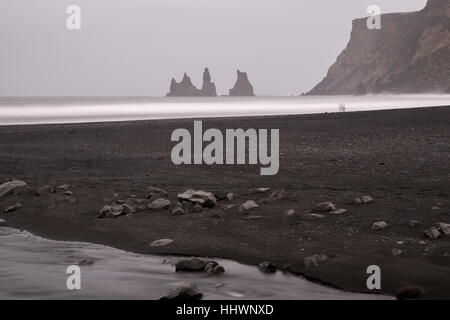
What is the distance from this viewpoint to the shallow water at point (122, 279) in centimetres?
695

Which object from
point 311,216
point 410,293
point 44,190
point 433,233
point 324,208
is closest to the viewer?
point 410,293

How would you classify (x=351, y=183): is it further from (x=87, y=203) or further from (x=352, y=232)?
(x=87, y=203)

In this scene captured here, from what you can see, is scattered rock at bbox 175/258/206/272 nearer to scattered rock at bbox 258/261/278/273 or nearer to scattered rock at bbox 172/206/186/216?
scattered rock at bbox 258/261/278/273

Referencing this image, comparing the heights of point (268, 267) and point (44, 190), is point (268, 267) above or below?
below

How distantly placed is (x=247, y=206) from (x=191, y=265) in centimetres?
343

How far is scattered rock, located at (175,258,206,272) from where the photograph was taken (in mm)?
8023

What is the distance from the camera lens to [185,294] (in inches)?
261

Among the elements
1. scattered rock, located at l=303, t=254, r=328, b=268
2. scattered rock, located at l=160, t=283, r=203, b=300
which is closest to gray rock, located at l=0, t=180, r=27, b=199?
scattered rock, located at l=160, t=283, r=203, b=300

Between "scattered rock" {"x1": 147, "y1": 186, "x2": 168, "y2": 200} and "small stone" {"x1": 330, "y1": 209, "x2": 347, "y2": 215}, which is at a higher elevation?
"small stone" {"x1": 330, "y1": 209, "x2": 347, "y2": 215}

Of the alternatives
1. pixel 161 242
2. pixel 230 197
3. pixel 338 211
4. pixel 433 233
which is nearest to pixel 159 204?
pixel 230 197

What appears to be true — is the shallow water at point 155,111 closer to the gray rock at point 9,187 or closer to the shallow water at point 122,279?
the gray rock at point 9,187

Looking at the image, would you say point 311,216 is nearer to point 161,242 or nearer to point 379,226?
point 379,226

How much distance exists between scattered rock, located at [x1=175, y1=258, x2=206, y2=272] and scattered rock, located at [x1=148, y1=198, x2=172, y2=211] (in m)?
3.73

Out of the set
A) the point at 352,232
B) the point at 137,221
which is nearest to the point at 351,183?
the point at 352,232
